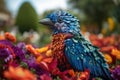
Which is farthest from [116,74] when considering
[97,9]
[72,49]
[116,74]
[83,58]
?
[97,9]

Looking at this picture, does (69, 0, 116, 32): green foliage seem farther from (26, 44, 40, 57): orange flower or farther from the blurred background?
(26, 44, 40, 57): orange flower

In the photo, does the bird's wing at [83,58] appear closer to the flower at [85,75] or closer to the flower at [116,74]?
the flower at [116,74]

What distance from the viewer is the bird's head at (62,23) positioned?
4.45 m

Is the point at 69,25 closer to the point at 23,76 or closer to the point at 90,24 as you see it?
the point at 23,76

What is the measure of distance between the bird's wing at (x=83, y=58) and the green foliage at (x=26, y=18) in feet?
31.5

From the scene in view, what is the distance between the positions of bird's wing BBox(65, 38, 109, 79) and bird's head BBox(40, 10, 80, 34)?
150 mm

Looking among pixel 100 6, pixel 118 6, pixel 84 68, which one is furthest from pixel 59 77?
pixel 100 6

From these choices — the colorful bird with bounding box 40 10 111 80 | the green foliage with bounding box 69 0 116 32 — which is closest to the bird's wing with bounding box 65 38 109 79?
the colorful bird with bounding box 40 10 111 80

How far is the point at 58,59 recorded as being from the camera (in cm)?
436

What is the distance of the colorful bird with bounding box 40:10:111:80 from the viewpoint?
14.0 feet

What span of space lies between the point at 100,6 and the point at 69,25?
27.7 meters

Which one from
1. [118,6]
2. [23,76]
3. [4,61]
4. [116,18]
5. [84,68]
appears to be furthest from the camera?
[116,18]

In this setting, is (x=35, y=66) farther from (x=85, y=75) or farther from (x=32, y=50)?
(x=32, y=50)

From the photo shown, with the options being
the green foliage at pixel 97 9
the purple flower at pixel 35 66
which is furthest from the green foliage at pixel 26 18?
the green foliage at pixel 97 9
